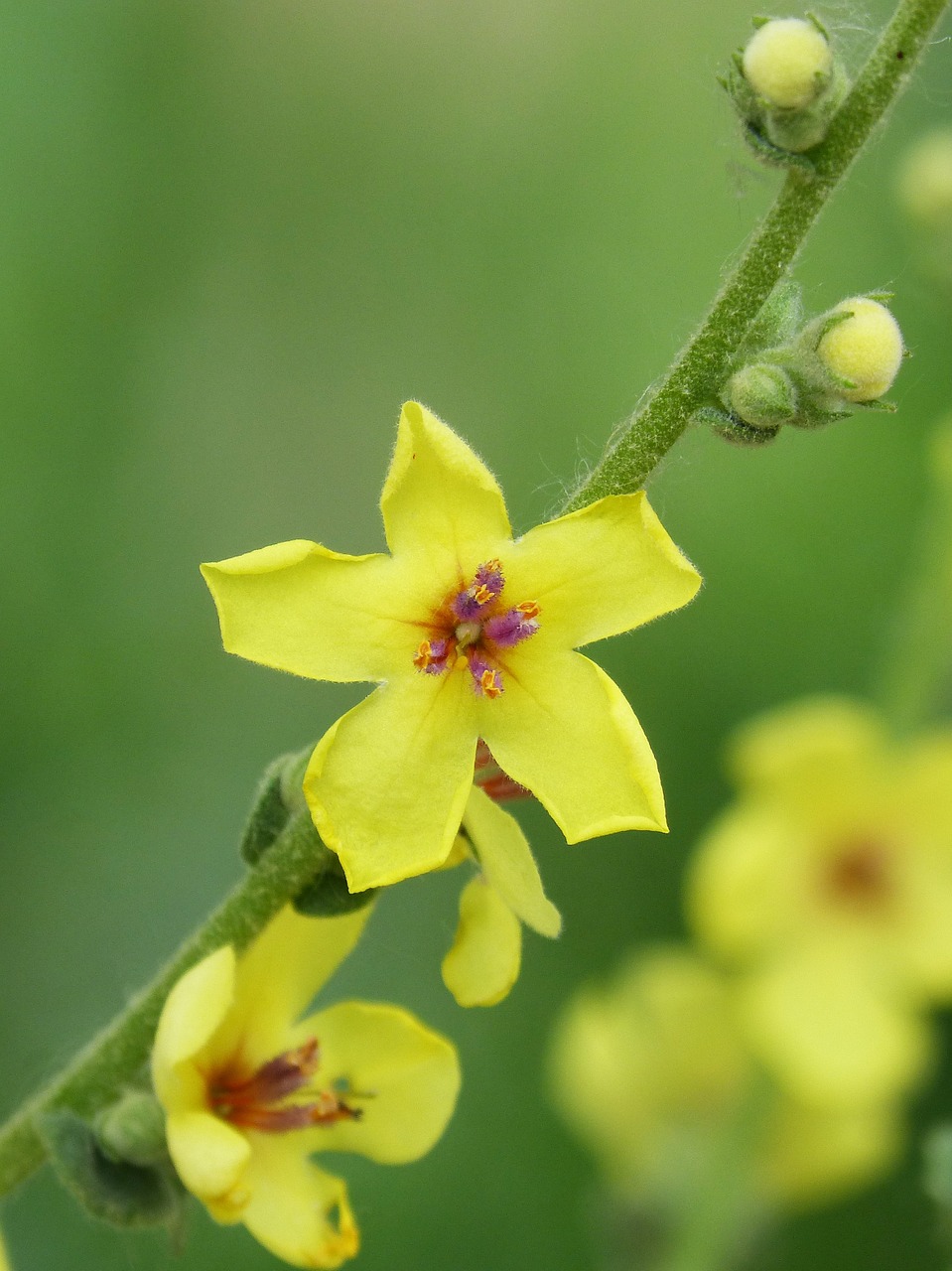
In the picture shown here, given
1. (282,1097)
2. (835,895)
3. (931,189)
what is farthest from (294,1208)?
(835,895)

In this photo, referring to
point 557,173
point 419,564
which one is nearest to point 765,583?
point 557,173

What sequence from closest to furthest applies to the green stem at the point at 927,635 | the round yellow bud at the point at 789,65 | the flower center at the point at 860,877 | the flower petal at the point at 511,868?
the round yellow bud at the point at 789,65
the flower petal at the point at 511,868
the green stem at the point at 927,635
the flower center at the point at 860,877

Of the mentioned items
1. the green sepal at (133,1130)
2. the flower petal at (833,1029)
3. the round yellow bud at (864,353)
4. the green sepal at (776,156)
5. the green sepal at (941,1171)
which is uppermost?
the green sepal at (776,156)

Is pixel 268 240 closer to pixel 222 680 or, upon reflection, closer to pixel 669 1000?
pixel 222 680

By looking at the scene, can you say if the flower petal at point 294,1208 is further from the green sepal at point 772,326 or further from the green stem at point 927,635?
the green stem at point 927,635

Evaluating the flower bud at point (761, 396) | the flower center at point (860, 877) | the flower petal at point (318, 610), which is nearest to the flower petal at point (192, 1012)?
the flower petal at point (318, 610)

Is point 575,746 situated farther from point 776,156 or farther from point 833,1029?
point 833,1029
